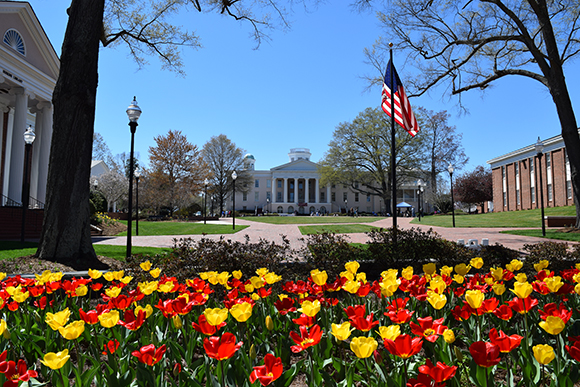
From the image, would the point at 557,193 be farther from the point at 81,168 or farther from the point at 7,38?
the point at 7,38

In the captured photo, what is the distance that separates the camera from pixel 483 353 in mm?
1461

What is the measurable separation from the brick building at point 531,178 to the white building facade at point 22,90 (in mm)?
34987

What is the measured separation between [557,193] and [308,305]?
44.5m

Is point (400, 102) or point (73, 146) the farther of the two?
point (400, 102)

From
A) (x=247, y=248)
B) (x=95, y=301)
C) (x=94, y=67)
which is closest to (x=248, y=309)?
(x=95, y=301)

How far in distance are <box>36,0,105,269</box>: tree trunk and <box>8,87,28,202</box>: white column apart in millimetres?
14096

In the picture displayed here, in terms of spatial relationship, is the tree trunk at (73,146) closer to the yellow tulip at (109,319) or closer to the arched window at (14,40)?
the yellow tulip at (109,319)

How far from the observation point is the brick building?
37.0 m

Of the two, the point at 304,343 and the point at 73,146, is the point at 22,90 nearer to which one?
the point at 73,146

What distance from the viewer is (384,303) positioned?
3.09 metres

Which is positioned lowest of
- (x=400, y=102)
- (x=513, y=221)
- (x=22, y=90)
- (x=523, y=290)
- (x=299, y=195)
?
(x=513, y=221)

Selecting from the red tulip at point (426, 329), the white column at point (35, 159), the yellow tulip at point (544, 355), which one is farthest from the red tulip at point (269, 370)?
the white column at point (35, 159)

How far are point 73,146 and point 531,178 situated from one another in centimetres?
4803

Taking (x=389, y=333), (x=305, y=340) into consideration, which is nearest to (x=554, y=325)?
(x=389, y=333)
